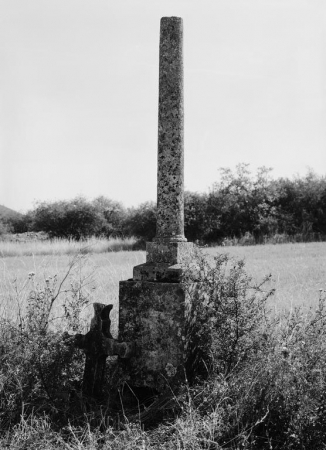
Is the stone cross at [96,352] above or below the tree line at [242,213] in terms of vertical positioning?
below

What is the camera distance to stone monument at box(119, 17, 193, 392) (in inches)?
194

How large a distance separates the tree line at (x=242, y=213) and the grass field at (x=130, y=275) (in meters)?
6.73

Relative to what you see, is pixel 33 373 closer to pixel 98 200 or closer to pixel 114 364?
pixel 114 364

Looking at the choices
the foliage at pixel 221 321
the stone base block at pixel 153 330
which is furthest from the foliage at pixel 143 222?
the foliage at pixel 221 321

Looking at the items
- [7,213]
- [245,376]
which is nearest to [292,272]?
[245,376]

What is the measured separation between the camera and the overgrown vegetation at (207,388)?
12.7 feet

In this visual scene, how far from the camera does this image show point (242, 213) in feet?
97.1

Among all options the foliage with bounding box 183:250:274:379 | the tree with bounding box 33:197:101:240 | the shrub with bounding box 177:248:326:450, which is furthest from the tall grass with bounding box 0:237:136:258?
the shrub with bounding box 177:248:326:450

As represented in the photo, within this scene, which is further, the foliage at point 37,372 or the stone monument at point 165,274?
the stone monument at point 165,274

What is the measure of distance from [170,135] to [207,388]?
8.42 ft

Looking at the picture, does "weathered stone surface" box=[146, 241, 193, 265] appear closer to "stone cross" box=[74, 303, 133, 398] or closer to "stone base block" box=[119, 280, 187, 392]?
"stone base block" box=[119, 280, 187, 392]

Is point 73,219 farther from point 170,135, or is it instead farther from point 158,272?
point 158,272

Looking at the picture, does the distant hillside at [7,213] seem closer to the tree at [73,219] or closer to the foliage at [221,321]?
the tree at [73,219]

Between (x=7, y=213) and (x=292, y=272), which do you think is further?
(x=7, y=213)
